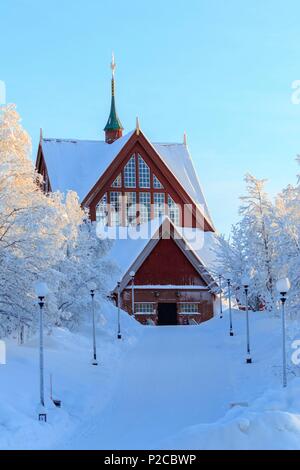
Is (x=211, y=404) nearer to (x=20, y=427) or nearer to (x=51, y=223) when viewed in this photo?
(x=20, y=427)

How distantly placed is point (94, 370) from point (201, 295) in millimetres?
27393

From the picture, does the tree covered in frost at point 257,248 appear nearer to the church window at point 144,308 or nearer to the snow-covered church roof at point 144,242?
the snow-covered church roof at point 144,242

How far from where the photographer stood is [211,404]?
15.9 m

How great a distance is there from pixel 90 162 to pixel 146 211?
8879 millimetres

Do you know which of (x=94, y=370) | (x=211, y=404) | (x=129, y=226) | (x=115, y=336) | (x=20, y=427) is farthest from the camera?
(x=129, y=226)

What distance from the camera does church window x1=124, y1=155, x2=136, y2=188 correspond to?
61594 mm

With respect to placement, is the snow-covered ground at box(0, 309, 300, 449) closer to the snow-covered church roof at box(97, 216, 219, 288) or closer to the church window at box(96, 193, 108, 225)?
the snow-covered church roof at box(97, 216, 219, 288)

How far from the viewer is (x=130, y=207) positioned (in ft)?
202

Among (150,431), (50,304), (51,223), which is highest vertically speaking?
(51,223)

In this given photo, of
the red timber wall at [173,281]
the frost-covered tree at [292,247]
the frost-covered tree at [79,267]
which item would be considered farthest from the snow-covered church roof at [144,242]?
the frost-covered tree at [292,247]

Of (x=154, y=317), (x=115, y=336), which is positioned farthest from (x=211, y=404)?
(x=154, y=317)

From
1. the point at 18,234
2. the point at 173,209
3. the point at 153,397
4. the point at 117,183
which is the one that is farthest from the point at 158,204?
the point at 153,397
